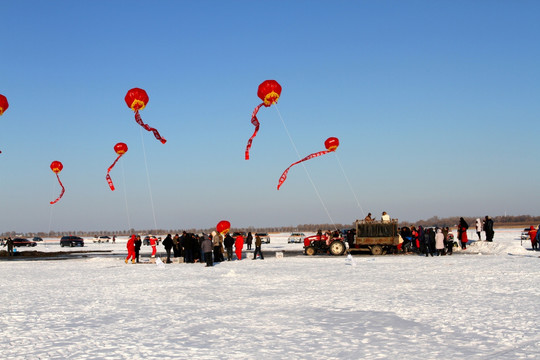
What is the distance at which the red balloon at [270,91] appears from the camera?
22688 millimetres

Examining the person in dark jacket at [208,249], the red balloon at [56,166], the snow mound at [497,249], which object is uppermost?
the red balloon at [56,166]

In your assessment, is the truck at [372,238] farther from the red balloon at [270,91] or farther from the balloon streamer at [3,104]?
the balloon streamer at [3,104]

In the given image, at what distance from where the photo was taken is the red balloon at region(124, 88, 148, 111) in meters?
24.2

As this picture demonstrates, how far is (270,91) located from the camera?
2273 centimetres

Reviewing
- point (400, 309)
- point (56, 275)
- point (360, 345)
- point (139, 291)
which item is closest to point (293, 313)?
point (400, 309)

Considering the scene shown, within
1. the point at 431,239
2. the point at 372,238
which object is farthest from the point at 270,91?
the point at 431,239

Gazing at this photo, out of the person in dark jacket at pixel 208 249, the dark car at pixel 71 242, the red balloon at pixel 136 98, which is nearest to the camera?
the person in dark jacket at pixel 208 249

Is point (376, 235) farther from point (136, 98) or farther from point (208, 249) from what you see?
point (136, 98)

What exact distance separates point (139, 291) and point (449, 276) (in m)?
8.52

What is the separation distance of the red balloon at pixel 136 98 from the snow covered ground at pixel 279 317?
11.1 meters

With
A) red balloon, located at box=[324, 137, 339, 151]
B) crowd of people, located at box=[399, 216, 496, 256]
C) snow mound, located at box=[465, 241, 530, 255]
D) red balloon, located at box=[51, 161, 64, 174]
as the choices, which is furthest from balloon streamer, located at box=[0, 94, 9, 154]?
snow mound, located at box=[465, 241, 530, 255]

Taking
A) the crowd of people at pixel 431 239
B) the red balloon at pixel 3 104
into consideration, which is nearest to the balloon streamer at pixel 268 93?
the crowd of people at pixel 431 239

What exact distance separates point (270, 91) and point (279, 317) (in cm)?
1531

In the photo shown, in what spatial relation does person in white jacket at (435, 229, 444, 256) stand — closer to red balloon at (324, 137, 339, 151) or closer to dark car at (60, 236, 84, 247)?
red balloon at (324, 137, 339, 151)
